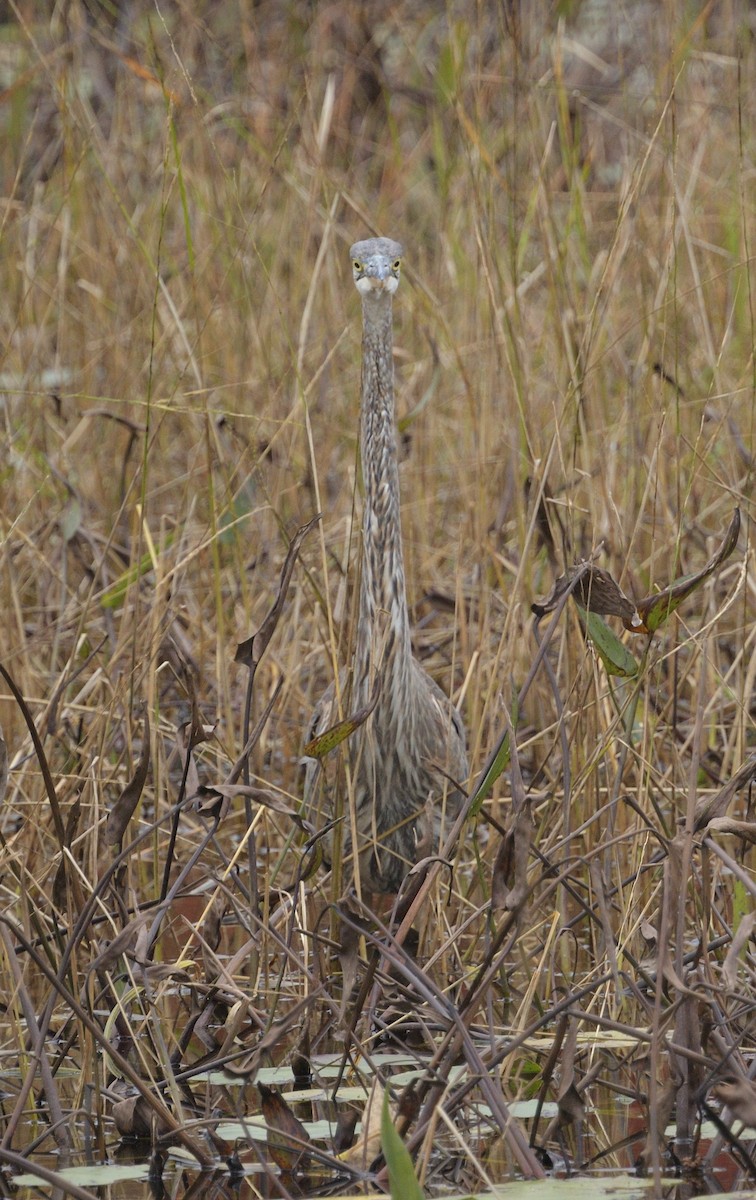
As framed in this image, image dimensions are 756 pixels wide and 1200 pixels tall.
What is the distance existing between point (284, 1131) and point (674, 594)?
105 cm

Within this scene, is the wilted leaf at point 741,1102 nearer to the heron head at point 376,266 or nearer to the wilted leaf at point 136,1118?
the wilted leaf at point 136,1118

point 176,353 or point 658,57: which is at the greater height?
point 658,57

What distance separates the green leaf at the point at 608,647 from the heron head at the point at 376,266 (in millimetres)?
1172

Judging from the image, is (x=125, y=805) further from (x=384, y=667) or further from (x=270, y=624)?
(x=384, y=667)

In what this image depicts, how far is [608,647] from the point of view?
9.23 feet

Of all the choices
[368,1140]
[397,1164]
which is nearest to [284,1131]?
[368,1140]

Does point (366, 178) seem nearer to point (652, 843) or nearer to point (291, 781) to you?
point (291, 781)

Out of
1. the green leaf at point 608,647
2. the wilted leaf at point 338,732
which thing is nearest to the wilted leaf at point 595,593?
the green leaf at point 608,647

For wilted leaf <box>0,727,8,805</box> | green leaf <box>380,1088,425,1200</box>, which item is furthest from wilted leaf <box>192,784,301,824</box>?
green leaf <box>380,1088,425,1200</box>

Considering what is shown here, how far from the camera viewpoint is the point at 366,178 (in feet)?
26.0

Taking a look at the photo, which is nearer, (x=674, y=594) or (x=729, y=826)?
(x=729, y=826)

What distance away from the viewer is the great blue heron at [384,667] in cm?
371

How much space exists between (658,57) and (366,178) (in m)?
3.31

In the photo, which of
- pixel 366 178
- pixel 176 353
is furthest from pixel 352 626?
pixel 366 178
